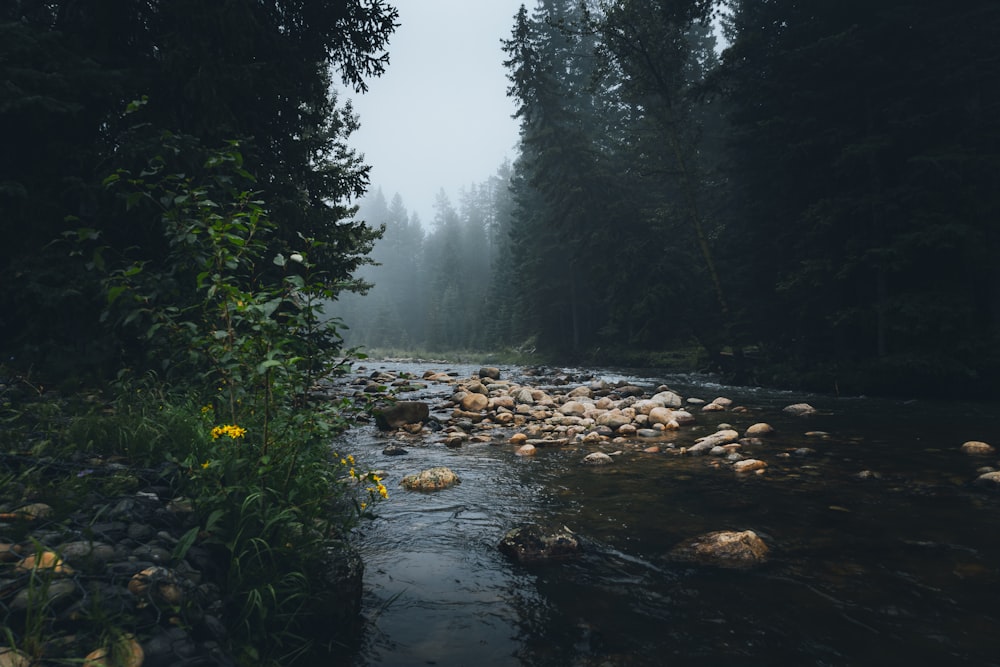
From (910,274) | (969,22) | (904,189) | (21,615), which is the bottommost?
(21,615)

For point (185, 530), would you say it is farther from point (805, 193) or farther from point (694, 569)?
point (805, 193)

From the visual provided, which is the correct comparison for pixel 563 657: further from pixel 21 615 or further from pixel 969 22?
pixel 969 22

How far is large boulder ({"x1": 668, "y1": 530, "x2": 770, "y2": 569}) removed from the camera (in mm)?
3465

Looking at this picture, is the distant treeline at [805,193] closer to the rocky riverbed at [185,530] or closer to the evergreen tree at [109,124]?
the rocky riverbed at [185,530]

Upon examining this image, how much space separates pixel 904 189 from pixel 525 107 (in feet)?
62.5

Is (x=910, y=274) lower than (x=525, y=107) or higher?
lower

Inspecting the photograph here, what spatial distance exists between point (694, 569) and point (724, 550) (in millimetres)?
321

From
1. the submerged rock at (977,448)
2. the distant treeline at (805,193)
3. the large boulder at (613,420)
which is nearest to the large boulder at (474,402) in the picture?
the large boulder at (613,420)

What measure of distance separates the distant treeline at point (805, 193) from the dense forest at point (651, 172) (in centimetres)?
7

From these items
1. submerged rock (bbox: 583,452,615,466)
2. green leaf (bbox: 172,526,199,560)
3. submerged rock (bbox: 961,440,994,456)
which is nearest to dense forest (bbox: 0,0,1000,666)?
green leaf (bbox: 172,526,199,560)

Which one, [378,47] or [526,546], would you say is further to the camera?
[378,47]

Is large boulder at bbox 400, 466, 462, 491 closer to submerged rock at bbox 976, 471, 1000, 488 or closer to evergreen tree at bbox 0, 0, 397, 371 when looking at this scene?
evergreen tree at bbox 0, 0, 397, 371

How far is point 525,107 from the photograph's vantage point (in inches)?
1011

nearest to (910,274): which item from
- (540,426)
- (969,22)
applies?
(969,22)
